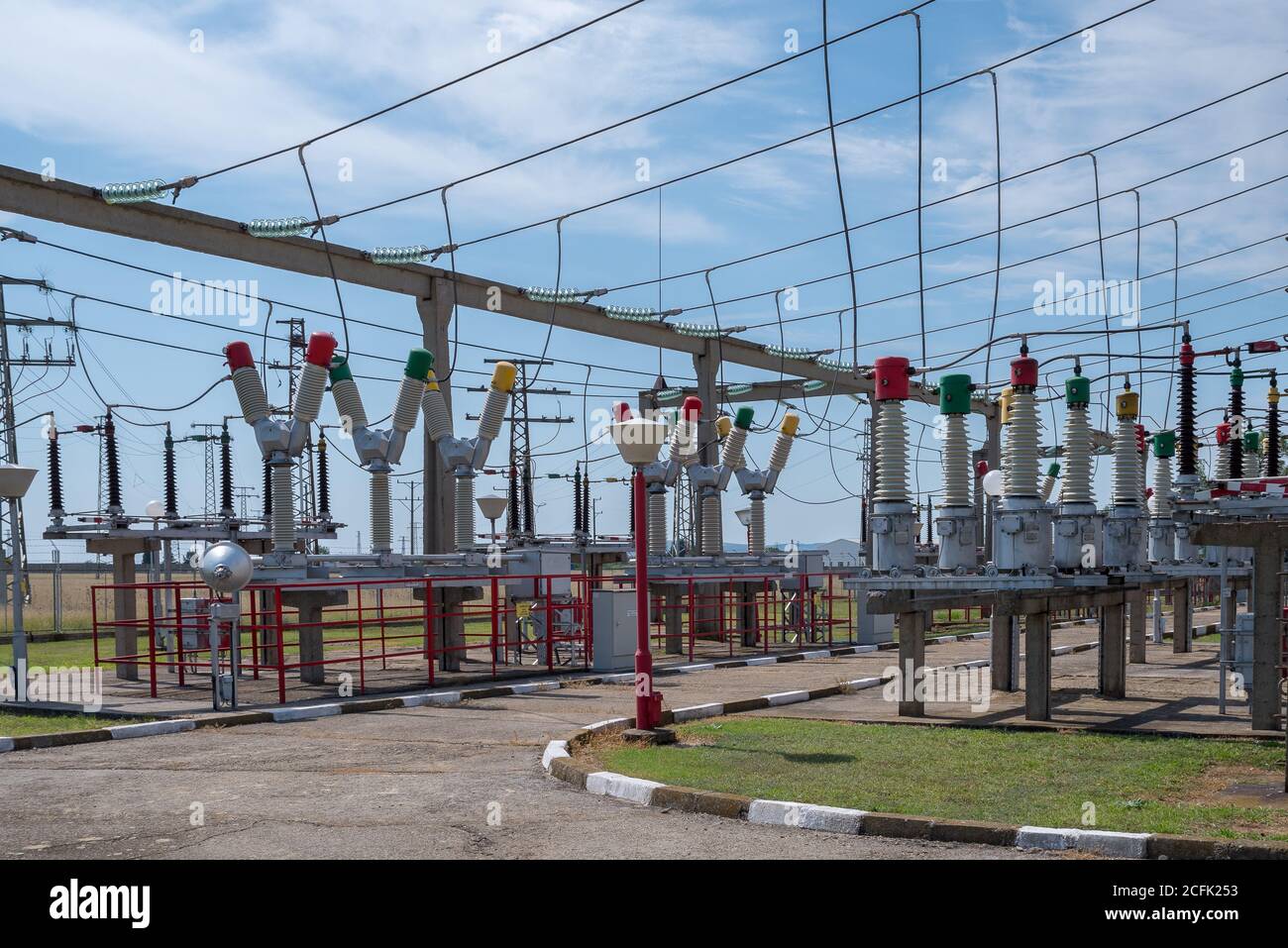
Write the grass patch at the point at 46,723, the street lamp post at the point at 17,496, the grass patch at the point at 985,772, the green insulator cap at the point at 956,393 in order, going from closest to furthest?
the grass patch at the point at 985,772
the green insulator cap at the point at 956,393
the grass patch at the point at 46,723
the street lamp post at the point at 17,496

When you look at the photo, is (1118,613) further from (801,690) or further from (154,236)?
(154,236)

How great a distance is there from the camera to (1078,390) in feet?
48.7

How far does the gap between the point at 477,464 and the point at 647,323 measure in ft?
25.5

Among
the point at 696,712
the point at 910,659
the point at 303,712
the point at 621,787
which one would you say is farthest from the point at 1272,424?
the point at 303,712

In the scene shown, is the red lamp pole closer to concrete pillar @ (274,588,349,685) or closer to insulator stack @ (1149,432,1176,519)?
concrete pillar @ (274,588,349,685)

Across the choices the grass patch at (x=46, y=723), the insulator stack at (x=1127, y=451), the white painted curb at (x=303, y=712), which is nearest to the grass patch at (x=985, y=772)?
the insulator stack at (x=1127, y=451)

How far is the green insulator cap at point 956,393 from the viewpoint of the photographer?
14.3 m

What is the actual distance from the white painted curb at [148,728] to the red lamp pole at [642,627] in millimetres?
5698

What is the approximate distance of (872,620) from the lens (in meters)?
29.8

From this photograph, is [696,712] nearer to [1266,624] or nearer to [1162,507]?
[1266,624]

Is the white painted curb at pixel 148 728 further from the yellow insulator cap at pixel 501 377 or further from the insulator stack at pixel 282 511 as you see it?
the yellow insulator cap at pixel 501 377

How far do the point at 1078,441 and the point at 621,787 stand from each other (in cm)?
735

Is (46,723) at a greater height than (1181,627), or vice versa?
(46,723)
